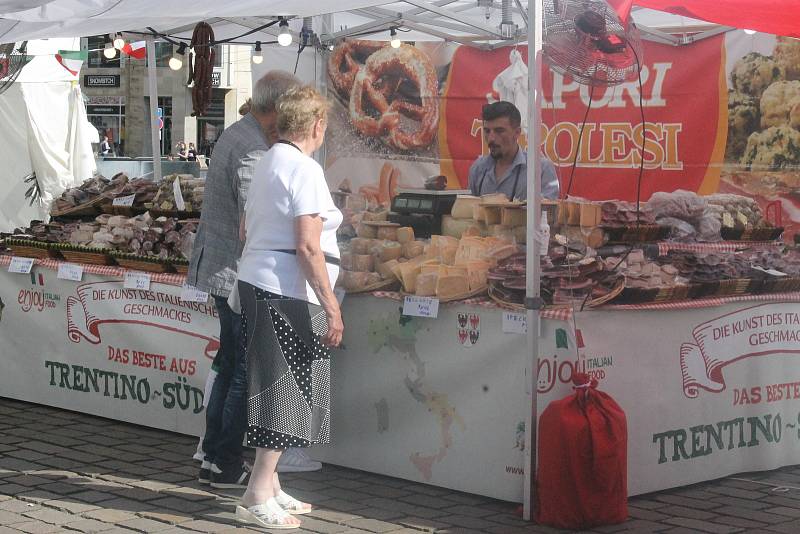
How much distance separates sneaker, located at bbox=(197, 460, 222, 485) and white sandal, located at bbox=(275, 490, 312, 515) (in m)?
0.54

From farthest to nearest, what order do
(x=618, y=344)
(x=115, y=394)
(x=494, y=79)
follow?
1. (x=494, y=79)
2. (x=115, y=394)
3. (x=618, y=344)

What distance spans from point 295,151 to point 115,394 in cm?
267

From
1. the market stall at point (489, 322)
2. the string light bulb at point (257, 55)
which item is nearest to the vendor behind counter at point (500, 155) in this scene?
the market stall at point (489, 322)

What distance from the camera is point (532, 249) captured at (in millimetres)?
4516

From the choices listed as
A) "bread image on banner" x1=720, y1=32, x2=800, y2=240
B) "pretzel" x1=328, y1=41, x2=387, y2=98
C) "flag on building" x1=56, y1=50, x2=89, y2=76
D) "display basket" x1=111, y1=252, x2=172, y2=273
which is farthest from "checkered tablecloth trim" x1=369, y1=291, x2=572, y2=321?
"flag on building" x1=56, y1=50, x2=89, y2=76

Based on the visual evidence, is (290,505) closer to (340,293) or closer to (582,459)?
(340,293)

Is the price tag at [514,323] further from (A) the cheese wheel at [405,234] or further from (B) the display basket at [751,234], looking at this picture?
(B) the display basket at [751,234]

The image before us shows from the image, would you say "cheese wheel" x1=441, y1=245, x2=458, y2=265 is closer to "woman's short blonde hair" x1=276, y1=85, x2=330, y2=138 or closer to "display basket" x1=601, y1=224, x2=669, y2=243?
"display basket" x1=601, y1=224, x2=669, y2=243

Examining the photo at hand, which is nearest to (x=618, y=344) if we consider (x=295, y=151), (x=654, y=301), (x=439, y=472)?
(x=654, y=301)

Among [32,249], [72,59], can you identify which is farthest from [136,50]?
[32,249]

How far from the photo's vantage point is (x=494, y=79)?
32.4 ft

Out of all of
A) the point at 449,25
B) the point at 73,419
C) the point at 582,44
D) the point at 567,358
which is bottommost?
the point at 73,419

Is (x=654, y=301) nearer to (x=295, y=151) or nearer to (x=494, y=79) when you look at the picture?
(x=295, y=151)

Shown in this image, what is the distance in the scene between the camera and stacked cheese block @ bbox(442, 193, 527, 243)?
4.88m
